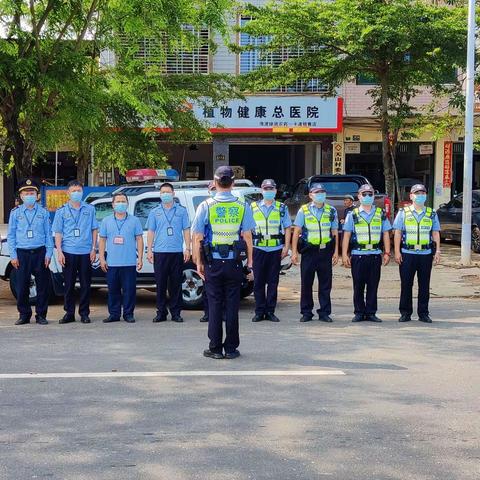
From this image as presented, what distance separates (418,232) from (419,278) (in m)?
0.62

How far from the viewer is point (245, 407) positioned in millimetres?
5426

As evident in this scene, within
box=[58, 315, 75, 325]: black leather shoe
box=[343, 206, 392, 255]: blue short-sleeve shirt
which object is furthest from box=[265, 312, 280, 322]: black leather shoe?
box=[58, 315, 75, 325]: black leather shoe

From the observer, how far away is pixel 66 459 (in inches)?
173

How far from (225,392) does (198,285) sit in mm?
4501

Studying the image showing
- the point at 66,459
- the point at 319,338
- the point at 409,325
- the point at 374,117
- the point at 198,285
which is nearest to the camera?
the point at 66,459

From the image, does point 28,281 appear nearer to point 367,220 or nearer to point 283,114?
point 367,220

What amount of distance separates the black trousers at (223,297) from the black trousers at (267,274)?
233 cm

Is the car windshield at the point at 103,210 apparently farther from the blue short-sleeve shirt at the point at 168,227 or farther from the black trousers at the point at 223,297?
the black trousers at the point at 223,297

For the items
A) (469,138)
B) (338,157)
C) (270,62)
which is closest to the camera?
→ (469,138)

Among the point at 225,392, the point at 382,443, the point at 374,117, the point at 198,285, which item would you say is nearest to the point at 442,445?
the point at 382,443

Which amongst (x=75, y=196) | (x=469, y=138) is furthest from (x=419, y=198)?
(x=469, y=138)

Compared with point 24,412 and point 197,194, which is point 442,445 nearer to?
point 24,412

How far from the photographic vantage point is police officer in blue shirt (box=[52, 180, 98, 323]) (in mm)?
9344

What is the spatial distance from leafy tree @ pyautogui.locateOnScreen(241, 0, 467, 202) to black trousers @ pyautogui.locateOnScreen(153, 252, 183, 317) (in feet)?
30.6
